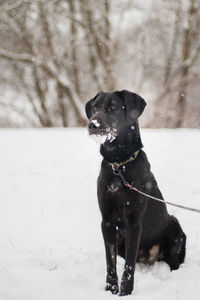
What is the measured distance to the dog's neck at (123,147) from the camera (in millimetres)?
3482

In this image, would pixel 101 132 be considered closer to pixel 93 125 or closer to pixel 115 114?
pixel 93 125

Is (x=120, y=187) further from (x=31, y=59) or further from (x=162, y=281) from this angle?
(x=31, y=59)

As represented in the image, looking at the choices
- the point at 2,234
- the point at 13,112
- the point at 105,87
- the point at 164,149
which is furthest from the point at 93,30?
the point at 2,234

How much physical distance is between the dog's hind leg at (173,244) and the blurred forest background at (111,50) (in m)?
15.4

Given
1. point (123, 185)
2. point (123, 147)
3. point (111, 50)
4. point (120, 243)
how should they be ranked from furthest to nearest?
point (111, 50), point (120, 243), point (123, 147), point (123, 185)

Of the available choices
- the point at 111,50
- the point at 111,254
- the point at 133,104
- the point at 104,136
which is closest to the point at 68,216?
the point at 111,254

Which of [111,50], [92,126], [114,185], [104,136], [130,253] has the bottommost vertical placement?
[111,50]

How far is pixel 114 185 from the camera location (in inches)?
132

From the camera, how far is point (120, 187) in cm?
331

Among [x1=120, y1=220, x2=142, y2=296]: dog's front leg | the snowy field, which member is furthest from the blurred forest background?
[x1=120, y1=220, x2=142, y2=296]: dog's front leg

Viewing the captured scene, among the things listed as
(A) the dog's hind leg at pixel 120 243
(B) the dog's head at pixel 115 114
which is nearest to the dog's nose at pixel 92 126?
(B) the dog's head at pixel 115 114

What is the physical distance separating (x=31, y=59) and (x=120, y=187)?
17.2 metres

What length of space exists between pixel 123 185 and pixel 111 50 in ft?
54.1

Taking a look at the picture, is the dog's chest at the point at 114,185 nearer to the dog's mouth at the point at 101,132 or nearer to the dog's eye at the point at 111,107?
the dog's mouth at the point at 101,132
